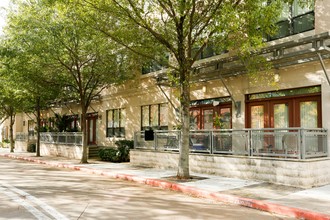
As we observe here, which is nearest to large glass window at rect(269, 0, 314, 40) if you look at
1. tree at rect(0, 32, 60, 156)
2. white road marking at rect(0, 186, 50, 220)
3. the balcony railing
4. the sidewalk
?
the balcony railing

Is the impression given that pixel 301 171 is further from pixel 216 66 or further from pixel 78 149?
pixel 78 149

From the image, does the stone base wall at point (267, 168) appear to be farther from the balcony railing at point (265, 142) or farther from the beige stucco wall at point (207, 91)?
the beige stucco wall at point (207, 91)

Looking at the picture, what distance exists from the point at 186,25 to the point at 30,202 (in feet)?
25.5

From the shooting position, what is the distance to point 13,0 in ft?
56.5

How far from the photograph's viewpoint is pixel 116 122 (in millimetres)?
23453

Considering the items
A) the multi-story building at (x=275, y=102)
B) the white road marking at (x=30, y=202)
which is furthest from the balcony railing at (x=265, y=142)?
the white road marking at (x=30, y=202)

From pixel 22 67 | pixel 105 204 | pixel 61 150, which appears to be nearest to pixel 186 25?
pixel 105 204

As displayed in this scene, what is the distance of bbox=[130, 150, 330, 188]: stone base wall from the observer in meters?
10.1

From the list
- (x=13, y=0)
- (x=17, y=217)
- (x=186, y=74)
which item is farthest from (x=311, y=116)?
(x=13, y=0)

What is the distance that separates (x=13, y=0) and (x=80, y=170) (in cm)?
926

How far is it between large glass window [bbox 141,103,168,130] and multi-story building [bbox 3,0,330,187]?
12 cm

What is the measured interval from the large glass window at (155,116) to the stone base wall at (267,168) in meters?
4.99

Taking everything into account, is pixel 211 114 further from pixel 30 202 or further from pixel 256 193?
pixel 30 202

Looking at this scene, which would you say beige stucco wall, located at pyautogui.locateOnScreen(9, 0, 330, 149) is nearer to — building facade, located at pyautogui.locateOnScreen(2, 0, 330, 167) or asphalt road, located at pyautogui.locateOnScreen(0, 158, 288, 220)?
building facade, located at pyautogui.locateOnScreen(2, 0, 330, 167)
